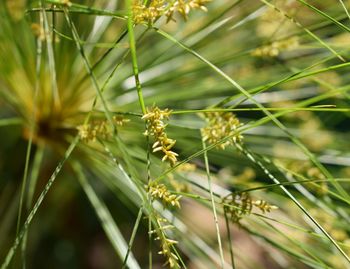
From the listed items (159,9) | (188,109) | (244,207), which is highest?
(188,109)

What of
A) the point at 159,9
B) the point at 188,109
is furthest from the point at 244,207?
the point at 188,109

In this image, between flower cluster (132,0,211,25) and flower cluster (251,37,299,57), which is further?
flower cluster (251,37,299,57)

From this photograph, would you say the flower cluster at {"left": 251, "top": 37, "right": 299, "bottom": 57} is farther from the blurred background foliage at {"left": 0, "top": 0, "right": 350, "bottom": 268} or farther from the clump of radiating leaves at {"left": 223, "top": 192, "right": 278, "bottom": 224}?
the clump of radiating leaves at {"left": 223, "top": 192, "right": 278, "bottom": 224}

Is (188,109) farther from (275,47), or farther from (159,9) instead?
(159,9)

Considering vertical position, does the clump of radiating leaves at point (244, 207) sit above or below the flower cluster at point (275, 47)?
below

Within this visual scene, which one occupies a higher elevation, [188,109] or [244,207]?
[188,109]

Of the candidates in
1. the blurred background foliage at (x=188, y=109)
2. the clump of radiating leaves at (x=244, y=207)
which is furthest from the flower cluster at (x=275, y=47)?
the clump of radiating leaves at (x=244, y=207)

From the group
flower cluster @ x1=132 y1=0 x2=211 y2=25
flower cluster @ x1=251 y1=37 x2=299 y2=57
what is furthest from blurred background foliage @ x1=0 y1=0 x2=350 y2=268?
flower cluster @ x1=132 y1=0 x2=211 y2=25

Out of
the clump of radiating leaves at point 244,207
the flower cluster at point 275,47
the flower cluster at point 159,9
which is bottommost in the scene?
the clump of radiating leaves at point 244,207

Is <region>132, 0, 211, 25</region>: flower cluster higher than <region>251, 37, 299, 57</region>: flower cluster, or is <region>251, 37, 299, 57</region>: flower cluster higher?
<region>251, 37, 299, 57</region>: flower cluster

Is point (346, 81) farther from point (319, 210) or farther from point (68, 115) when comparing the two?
point (68, 115)

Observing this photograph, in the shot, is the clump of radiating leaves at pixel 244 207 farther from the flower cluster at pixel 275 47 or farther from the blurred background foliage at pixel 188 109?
the flower cluster at pixel 275 47
